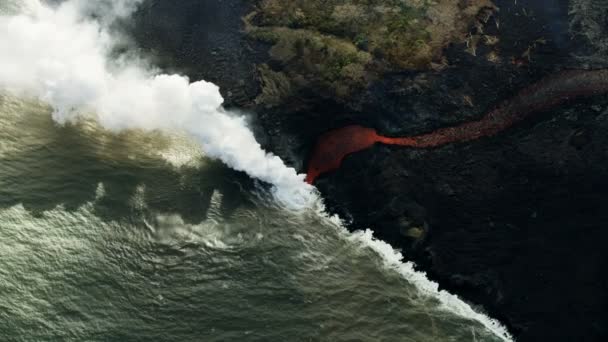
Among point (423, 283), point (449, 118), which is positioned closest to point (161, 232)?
point (423, 283)

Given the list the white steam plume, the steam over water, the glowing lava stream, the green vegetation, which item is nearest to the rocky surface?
the green vegetation

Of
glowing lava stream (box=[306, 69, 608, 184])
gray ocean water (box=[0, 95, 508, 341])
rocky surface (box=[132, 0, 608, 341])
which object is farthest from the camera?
glowing lava stream (box=[306, 69, 608, 184])

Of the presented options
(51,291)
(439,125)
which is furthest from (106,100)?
(439,125)

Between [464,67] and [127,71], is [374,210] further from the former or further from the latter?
[127,71]

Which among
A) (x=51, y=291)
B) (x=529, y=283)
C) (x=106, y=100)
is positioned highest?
(x=106, y=100)

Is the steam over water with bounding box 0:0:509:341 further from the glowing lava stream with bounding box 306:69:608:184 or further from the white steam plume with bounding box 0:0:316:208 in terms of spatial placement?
the glowing lava stream with bounding box 306:69:608:184

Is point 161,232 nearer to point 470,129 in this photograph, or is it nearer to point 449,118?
point 449,118
